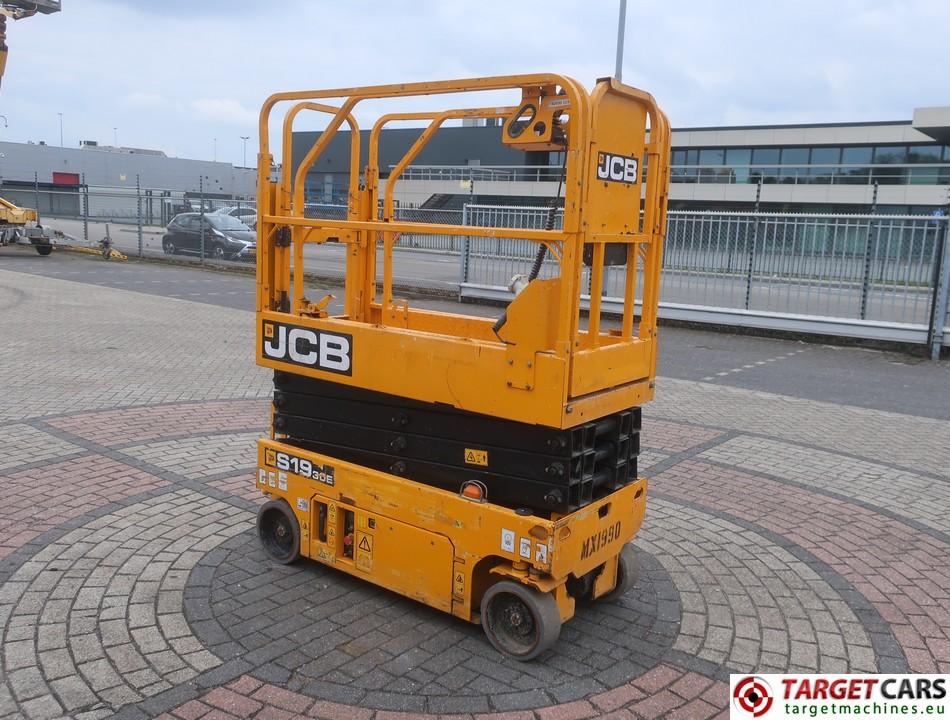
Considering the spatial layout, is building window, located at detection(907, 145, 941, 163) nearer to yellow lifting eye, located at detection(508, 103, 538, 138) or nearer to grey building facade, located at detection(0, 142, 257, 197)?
yellow lifting eye, located at detection(508, 103, 538, 138)

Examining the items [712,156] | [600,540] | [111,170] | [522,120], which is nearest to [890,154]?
[712,156]

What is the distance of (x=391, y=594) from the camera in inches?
174

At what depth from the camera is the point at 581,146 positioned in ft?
11.4

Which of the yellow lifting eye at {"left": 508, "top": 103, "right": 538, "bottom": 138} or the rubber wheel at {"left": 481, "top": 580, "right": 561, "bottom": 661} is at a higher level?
the yellow lifting eye at {"left": 508, "top": 103, "right": 538, "bottom": 138}

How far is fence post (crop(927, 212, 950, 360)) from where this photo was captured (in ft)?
41.0

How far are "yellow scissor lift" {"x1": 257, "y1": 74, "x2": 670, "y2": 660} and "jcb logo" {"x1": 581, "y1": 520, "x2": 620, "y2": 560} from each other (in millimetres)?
13

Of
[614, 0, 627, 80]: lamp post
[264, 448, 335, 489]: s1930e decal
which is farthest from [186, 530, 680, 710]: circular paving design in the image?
[614, 0, 627, 80]: lamp post

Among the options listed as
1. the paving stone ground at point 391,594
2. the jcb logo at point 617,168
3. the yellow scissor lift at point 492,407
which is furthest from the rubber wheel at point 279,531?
the jcb logo at point 617,168

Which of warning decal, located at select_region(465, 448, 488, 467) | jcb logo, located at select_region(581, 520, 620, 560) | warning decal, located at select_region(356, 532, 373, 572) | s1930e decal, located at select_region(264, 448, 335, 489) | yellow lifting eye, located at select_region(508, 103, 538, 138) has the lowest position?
warning decal, located at select_region(356, 532, 373, 572)

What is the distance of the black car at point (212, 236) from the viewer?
24547mm

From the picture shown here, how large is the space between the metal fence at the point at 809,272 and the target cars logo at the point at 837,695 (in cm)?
889

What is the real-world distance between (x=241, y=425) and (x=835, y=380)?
7663 mm

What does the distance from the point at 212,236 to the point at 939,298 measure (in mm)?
19508

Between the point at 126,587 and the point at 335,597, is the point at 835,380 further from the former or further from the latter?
the point at 126,587
